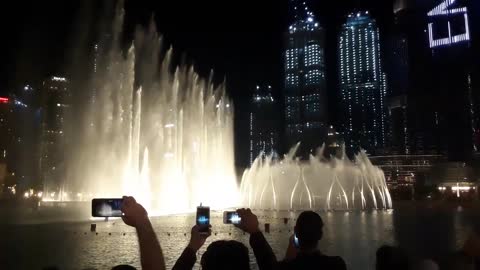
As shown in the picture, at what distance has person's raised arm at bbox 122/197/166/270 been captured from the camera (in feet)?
11.7

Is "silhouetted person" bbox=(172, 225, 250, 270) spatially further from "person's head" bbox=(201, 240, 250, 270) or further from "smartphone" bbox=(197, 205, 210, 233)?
"smartphone" bbox=(197, 205, 210, 233)

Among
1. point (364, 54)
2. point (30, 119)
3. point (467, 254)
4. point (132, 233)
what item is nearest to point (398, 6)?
point (364, 54)

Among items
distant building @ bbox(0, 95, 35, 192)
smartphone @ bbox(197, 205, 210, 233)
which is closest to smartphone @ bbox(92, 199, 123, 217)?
smartphone @ bbox(197, 205, 210, 233)

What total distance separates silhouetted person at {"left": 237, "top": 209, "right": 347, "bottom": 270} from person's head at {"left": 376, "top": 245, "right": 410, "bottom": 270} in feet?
2.15

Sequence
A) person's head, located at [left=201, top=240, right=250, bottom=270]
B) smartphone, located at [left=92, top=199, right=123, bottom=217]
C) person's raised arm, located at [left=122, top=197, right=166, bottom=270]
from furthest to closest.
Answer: smartphone, located at [left=92, top=199, right=123, bottom=217] < person's raised arm, located at [left=122, top=197, right=166, bottom=270] < person's head, located at [left=201, top=240, right=250, bottom=270]

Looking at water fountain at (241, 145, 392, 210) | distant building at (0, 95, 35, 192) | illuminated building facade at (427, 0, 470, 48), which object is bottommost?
water fountain at (241, 145, 392, 210)

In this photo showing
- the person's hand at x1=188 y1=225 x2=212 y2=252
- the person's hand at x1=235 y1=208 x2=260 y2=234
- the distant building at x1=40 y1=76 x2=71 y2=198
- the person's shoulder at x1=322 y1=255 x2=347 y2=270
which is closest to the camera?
the person's shoulder at x1=322 y1=255 x2=347 y2=270

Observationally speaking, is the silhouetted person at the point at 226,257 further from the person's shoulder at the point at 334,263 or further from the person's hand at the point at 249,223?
the person's hand at the point at 249,223

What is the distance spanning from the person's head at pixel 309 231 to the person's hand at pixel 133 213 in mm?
1261

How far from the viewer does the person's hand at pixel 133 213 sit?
12.0 ft

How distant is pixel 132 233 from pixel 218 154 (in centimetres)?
2961

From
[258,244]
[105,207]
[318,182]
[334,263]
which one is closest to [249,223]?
[258,244]

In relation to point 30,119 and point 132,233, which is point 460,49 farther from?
point 30,119

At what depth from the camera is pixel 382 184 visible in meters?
58.9
